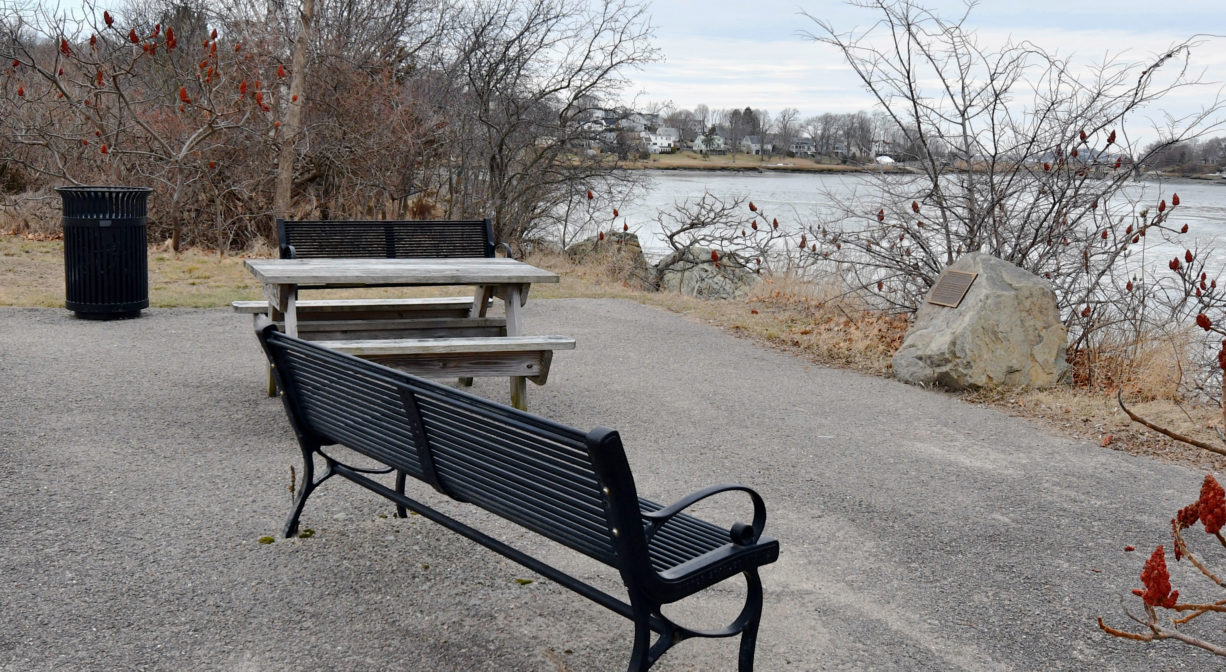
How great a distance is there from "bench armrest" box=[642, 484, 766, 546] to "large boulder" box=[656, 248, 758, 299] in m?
12.2

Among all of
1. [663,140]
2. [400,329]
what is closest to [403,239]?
[400,329]

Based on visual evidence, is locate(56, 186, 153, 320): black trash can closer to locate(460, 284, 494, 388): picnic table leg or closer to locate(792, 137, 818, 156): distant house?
locate(460, 284, 494, 388): picnic table leg

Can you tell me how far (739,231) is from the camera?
1495cm

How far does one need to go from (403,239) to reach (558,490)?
570cm

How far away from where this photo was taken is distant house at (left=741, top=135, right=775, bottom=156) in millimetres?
16359

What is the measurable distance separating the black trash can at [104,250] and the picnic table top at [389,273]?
2.57 m

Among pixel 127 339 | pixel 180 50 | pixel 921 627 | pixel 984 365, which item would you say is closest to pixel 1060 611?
pixel 921 627

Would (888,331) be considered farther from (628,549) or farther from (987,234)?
(628,549)

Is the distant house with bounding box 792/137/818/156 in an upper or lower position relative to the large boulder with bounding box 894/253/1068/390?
upper

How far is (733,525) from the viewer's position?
2729 millimetres

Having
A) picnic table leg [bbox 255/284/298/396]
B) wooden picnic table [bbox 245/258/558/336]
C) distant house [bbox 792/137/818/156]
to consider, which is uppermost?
distant house [bbox 792/137/818/156]

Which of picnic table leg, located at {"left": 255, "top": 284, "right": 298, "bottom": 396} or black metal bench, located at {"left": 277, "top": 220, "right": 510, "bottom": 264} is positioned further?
black metal bench, located at {"left": 277, "top": 220, "right": 510, "bottom": 264}

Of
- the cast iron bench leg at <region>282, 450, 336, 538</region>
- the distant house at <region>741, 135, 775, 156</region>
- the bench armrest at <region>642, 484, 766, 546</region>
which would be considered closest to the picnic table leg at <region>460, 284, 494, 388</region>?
the cast iron bench leg at <region>282, 450, 336, 538</region>

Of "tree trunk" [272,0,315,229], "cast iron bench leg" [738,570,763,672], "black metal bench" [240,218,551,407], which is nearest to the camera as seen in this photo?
"cast iron bench leg" [738,570,763,672]
